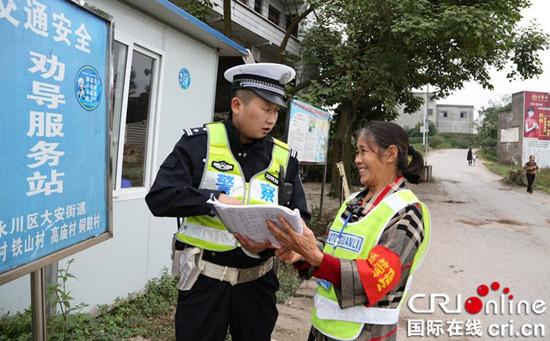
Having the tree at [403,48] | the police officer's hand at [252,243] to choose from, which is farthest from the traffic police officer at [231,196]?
the tree at [403,48]

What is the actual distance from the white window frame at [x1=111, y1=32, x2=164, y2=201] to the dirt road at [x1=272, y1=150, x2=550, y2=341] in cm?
190

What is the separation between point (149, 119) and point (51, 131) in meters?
2.64

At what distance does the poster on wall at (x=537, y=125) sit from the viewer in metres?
24.0

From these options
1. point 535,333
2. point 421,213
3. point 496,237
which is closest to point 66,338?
point 421,213

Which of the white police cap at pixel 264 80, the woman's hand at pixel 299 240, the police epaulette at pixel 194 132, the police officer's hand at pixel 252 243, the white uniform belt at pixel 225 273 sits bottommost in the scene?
the white uniform belt at pixel 225 273

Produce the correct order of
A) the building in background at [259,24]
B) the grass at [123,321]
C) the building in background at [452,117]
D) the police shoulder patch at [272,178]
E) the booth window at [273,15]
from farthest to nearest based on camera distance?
1. the building in background at [452,117]
2. the booth window at [273,15]
3. the building in background at [259,24]
4. the grass at [123,321]
5. the police shoulder patch at [272,178]

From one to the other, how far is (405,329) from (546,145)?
1006 inches

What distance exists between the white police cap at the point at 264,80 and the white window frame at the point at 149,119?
202cm

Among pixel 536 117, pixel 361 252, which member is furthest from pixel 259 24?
pixel 536 117

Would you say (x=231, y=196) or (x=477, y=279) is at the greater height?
(x=231, y=196)

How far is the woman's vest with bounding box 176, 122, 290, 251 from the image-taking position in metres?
1.88

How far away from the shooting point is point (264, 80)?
196 centimetres

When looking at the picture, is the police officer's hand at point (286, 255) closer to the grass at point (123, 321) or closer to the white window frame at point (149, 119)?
the grass at point (123, 321)

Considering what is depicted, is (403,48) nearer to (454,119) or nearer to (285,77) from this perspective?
(285,77)
